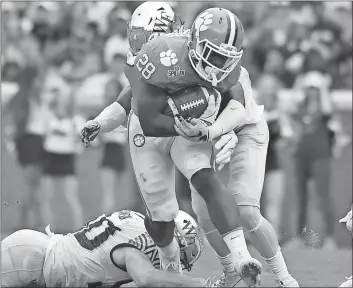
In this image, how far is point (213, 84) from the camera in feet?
22.2

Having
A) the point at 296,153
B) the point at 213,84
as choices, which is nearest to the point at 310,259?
the point at 296,153

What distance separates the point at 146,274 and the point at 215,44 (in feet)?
4.38

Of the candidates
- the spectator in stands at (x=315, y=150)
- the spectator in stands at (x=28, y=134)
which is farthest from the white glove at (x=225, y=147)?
the spectator in stands at (x=28, y=134)

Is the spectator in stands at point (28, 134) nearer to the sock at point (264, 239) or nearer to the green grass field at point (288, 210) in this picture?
the green grass field at point (288, 210)

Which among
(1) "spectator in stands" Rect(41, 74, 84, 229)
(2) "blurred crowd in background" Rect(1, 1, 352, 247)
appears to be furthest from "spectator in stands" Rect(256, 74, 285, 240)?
(1) "spectator in stands" Rect(41, 74, 84, 229)

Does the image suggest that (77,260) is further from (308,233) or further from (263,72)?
(263,72)

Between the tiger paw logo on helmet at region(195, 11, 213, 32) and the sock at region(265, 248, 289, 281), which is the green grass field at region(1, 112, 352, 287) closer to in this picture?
the sock at region(265, 248, 289, 281)

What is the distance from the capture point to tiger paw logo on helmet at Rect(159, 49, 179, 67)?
22.2 feet

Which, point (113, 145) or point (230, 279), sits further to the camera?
point (113, 145)

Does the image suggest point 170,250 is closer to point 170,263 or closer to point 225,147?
point 170,263

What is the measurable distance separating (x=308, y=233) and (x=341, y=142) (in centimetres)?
401

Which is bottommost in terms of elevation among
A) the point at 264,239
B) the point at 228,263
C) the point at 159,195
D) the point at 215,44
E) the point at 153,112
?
the point at 228,263

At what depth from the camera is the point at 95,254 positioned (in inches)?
282

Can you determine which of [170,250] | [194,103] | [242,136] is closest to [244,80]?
[242,136]
